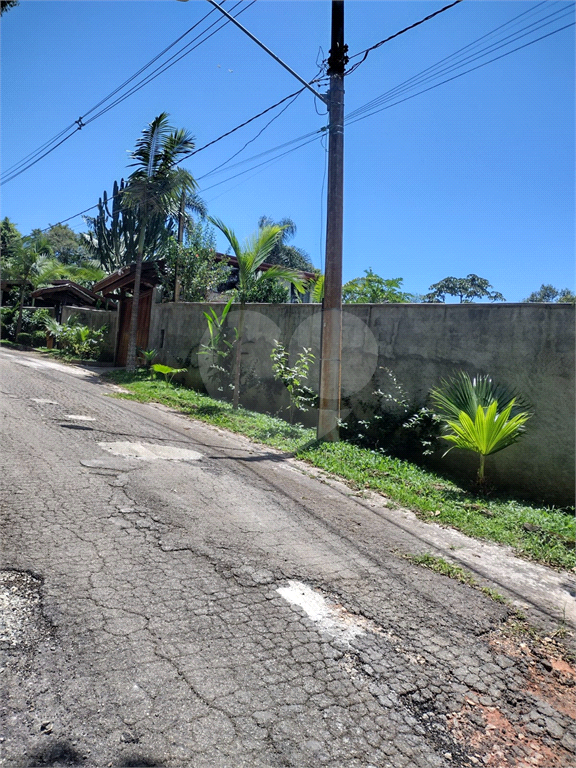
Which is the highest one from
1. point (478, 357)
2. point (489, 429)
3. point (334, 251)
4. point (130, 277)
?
point (130, 277)

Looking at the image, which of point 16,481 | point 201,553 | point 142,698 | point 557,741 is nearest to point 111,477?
point 16,481

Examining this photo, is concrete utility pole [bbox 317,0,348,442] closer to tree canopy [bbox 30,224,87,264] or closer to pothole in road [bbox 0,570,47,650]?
pothole in road [bbox 0,570,47,650]

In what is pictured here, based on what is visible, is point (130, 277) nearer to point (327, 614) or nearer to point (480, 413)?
point (480, 413)

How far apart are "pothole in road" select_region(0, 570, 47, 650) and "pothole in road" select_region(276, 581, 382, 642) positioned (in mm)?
1340

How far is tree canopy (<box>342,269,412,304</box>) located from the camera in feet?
49.8


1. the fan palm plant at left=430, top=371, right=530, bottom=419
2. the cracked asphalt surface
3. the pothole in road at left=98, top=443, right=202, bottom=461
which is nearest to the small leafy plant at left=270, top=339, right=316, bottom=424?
the fan palm plant at left=430, top=371, right=530, bottom=419

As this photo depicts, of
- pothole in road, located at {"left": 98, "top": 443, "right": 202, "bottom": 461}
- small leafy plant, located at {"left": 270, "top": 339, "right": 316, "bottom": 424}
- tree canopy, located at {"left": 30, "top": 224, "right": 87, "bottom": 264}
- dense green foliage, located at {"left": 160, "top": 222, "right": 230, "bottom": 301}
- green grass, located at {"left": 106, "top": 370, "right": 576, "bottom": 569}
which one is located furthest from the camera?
tree canopy, located at {"left": 30, "top": 224, "right": 87, "bottom": 264}

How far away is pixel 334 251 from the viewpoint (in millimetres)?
8094

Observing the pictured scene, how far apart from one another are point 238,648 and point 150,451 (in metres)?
3.95

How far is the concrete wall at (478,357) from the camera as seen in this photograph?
7000 mm

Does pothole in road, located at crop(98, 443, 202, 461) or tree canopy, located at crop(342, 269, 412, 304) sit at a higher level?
tree canopy, located at crop(342, 269, 412, 304)

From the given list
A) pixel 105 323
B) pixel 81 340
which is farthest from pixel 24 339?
pixel 81 340

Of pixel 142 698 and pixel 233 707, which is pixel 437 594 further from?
pixel 142 698

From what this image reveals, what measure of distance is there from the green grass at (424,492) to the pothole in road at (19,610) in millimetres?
3704
